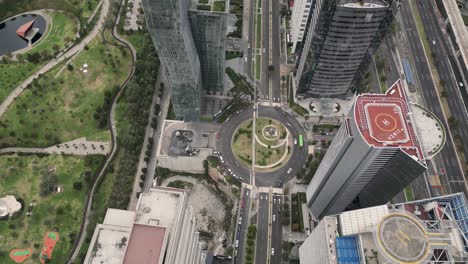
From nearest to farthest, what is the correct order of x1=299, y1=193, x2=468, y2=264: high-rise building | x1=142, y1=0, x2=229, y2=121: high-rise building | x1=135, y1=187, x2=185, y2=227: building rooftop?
x1=299, y1=193, x2=468, y2=264: high-rise building → x1=135, y1=187, x2=185, y2=227: building rooftop → x1=142, y1=0, x2=229, y2=121: high-rise building

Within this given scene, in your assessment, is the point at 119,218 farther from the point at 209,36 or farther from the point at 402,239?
the point at 209,36

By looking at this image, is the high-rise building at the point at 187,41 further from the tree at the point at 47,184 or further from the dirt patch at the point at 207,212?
the tree at the point at 47,184

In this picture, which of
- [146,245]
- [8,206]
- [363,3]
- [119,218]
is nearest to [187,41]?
[363,3]

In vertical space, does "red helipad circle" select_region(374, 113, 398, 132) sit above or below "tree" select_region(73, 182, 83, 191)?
above

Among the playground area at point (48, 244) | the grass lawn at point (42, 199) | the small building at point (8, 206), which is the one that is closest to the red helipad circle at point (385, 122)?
the grass lawn at point (42, 199)

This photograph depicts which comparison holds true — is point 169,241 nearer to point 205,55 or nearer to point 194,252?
point 194,252

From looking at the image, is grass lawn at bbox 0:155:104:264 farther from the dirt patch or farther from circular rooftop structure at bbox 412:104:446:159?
circular rooftop structure at bbox 412:104:446:159

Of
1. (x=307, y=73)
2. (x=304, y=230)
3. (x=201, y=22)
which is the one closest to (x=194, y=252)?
(x=304, y=230)

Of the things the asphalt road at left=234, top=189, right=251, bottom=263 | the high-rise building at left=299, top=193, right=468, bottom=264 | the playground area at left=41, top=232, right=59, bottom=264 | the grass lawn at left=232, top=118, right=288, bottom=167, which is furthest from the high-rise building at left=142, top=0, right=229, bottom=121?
the high-rise building at left=299, top=193, right=468, bottom=264
